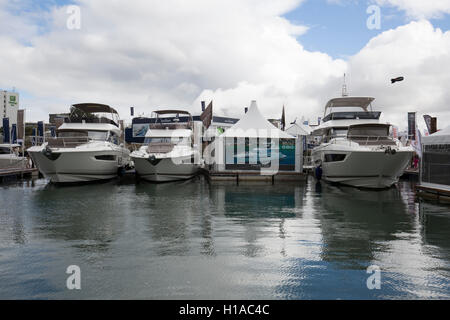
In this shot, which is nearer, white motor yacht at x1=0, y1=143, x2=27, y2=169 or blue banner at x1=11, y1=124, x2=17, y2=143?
A: white motor yacht at x1=0, y1=143, x2=27, y2=169

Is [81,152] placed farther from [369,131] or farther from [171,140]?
[369,131]

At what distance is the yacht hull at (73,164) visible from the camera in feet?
54.8

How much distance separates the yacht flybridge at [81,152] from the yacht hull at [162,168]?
177cm

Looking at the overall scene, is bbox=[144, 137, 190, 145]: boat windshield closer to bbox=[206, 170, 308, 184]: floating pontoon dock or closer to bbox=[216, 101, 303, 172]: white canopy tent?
bbox=[216, 101, 303, 172]: white canopy tent

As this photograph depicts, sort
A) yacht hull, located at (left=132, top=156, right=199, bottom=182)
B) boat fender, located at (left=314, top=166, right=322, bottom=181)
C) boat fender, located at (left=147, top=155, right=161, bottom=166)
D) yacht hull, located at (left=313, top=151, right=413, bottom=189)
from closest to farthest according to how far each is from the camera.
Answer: yacht hull, located at (left=313, top=151, right=413, bottom=189) < boat fender, located at (left=147, top=155, right=161, bottom=166) < yacht hull, located at (left=132, top=156, right=199, bottom=182) < boat fender, located at (left=314, top=166, right=322, bottom=181)

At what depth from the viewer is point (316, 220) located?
9047 mm

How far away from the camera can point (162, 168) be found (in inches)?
722

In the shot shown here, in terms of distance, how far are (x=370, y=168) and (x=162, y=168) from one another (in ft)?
35.1

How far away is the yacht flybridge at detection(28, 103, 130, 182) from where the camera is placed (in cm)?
1677

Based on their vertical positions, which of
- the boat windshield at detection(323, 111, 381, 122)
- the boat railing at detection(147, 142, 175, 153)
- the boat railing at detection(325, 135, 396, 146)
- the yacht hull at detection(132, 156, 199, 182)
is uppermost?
the boat windshield at detection(323, 111, 381, 122)

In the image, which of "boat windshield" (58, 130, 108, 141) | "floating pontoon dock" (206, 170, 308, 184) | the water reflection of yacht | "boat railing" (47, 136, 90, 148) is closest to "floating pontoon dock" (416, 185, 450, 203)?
the water reflection of yacht

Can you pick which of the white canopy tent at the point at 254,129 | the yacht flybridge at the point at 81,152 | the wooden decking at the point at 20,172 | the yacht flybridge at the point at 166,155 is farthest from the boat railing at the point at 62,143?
the white canopy tent at the point at 254,129

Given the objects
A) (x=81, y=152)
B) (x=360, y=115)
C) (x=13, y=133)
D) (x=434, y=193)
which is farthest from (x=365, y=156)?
(x=13, y=133)
